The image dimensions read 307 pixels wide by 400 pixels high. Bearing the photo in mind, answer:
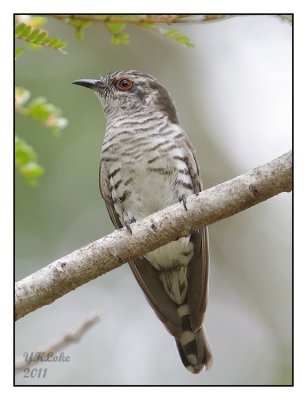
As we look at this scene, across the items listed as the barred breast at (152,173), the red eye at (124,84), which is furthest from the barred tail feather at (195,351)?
the red eye at (124,84)

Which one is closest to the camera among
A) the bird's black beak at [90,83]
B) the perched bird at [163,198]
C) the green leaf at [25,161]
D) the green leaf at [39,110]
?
the green leaf at [25,161]

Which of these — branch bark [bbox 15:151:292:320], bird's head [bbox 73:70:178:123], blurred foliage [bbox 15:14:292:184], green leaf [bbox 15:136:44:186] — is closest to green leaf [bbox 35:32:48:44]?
blurred foliage [bbox 15:14:292:184]

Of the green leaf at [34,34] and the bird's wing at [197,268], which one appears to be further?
the bird's wing at [197,268]

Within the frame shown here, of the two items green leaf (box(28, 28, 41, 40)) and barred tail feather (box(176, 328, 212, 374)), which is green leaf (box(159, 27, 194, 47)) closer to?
green leaf (box(28, 28, 41, 40))

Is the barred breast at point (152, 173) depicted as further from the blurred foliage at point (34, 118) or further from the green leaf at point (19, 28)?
the green leaf at point (19, 28)

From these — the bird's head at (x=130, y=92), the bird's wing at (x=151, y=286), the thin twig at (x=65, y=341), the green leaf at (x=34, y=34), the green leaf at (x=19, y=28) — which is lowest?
the thin twig at (x=65, y=341)

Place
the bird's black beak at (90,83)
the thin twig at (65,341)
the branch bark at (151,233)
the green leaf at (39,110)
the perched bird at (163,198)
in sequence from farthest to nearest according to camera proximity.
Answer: the bird's black beak at (90,83) → the perched bird at (163,198) → the green leaf at (39,110) → the branch bark at (151,233) → the thin twig at (65,341)
